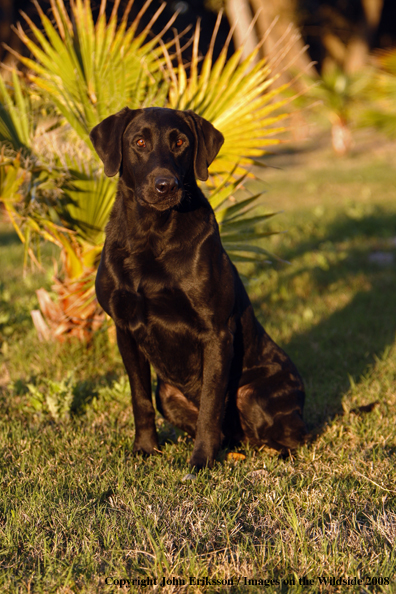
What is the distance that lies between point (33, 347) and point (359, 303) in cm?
312

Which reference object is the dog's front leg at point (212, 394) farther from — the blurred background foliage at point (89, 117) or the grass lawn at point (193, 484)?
the blurred background foliage at point (89, 117)

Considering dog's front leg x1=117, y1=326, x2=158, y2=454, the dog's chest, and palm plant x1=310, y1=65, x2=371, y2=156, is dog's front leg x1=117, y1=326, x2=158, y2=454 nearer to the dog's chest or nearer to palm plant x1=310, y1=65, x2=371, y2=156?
the dog's chest

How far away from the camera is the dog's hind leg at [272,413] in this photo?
9.95ft

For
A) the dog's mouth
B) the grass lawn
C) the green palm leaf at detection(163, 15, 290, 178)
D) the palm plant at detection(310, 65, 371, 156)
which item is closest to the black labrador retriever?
the dog's mouth

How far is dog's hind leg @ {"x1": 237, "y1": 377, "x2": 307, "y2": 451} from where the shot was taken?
3.03 m

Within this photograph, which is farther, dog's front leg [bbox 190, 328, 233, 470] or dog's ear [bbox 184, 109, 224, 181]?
dog's ear [bbox 184, 109, 224, 181]

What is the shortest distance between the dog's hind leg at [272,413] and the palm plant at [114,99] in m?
1.14

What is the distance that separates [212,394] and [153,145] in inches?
47.7

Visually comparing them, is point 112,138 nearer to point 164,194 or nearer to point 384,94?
point 164,194

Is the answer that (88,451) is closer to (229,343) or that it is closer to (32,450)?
(32,450)

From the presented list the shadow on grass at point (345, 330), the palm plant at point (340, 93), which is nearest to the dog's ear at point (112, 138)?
the shadow on grass at point (345, 330)

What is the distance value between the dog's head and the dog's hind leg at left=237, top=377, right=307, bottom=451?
1.11m

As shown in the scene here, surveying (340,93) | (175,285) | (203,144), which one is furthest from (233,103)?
(340,93)

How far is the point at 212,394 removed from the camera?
9.12 feet
